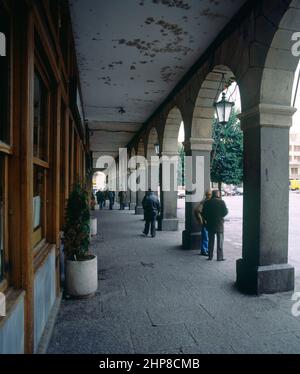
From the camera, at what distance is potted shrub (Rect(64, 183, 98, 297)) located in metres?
4.21

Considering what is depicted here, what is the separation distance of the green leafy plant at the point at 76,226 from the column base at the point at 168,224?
6578 millimetres

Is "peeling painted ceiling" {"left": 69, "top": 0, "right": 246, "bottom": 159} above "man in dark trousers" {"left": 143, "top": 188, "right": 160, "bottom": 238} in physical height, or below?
above

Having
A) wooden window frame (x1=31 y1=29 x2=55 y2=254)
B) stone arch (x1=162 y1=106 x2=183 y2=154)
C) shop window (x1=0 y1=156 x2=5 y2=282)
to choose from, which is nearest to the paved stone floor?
wooden window frame (x1=31 y1=29 x2=55 y2=254)

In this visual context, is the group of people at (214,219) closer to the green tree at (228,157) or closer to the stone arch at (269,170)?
the stone arch at (269,170)

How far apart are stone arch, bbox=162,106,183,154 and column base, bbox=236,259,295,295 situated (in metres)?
6.47

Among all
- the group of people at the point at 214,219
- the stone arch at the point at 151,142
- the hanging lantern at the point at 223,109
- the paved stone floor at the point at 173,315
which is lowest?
the paved stone floor at the point at 173,315

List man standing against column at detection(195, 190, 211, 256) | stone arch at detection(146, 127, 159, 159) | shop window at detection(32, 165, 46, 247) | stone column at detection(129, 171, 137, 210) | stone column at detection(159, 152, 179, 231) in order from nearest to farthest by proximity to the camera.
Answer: shop window at detection(32, 165, 46, 247), man standing against column at detection(195, 190, 211, 256), stone column at detection(159, 152, 179, 231), stone arch at detection(146, 127, 159, 159), stone column at detection(129, 171, 137, 210)

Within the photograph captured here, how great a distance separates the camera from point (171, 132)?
34.4 ft

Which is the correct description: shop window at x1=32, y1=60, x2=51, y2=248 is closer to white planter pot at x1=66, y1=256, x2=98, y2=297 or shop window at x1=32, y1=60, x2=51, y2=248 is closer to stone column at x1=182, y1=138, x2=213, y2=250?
white planter pot at x1=66, y1=256, x2=98, y2=297

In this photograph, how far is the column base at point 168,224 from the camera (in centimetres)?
1076

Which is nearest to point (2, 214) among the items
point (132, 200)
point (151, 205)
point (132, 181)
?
point (151, 205)

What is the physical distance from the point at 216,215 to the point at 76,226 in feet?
10.4

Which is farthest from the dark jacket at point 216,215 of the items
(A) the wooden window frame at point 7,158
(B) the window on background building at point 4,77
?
(B) the window on background building at point 4,77

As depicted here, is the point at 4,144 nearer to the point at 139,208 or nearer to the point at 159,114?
the point at 159,114
